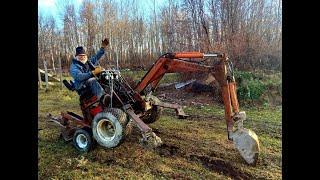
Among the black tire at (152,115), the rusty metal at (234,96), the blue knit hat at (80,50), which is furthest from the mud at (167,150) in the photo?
the blue knit hat at (80,50)

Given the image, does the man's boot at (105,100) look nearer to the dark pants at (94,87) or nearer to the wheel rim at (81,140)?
the dark pants at (94,87)

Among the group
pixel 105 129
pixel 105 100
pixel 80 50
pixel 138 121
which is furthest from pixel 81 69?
pixel 138 121

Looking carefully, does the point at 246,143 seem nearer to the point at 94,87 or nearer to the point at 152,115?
the point at 152,115

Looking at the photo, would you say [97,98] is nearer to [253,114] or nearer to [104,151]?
[104,151]

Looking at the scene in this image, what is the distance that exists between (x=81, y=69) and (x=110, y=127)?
0.53 meters

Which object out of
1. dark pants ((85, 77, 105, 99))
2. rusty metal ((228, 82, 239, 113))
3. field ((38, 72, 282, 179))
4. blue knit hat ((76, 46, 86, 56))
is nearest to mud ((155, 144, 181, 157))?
field ((38, 72, 282, 179))

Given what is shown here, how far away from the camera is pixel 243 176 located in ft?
10.4

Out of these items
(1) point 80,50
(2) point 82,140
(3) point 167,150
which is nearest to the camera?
(3) point 167,150

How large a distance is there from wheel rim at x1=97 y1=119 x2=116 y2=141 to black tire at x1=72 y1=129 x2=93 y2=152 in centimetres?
10

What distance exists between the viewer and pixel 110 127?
3570 millimetres
